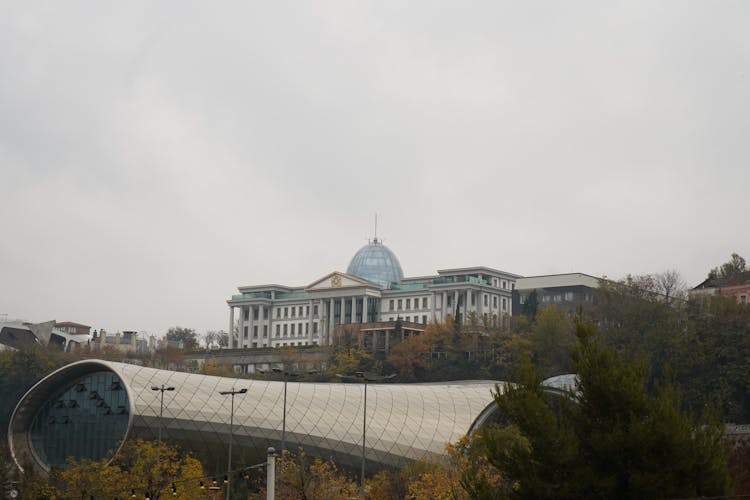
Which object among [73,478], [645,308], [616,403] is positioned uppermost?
[645,308]

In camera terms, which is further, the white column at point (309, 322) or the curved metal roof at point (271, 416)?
the white column at point (309, 322)

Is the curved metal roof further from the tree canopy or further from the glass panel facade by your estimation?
the tree canopy

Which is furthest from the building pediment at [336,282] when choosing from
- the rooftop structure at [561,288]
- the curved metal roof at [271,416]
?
the curved metal roof at [271,416]

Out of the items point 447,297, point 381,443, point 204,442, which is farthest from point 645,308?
point 447,297

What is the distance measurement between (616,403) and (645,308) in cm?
7019

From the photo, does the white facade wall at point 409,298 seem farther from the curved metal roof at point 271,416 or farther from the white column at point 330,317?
the curved metal roof at point 271,416

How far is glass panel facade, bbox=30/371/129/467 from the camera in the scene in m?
88.4

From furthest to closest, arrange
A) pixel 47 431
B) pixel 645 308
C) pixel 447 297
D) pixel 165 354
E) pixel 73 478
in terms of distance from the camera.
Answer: pixel 447 297 → pixel 165 354 → pixel 645 308 → pixel 47 431 → pixel 73 478

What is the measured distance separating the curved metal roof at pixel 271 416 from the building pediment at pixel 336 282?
292 feet

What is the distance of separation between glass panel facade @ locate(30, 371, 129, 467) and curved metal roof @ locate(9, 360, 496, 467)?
0.83m

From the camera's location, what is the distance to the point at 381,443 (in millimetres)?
90062

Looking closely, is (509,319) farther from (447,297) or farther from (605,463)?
(605,463)

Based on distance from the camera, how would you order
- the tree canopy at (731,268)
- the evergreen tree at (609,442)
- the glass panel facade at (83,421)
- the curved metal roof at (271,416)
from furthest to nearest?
the tree canopy at (731,268) < the glass panel facade at (83,421) < the curved metal roof at (271,416) < the evergreen tree at (609,442)

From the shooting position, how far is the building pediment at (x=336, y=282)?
18950 centimetres
